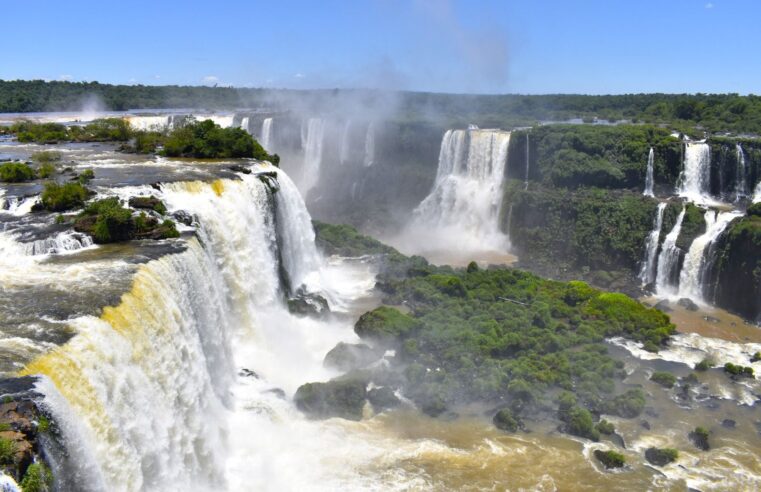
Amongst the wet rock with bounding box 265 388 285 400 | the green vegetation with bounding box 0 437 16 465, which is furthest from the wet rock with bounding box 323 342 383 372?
the green vegetation with bounding box 0 437 16 465

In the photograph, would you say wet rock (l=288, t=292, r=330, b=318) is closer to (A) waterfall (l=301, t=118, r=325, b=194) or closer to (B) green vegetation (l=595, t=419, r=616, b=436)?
(B) green vegetation (l=595, t=419, r=616, b=436)

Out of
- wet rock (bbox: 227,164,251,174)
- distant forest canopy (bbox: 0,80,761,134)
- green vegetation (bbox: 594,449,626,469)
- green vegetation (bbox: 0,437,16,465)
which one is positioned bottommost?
green vegetation (bbox: 594,449,626,469)

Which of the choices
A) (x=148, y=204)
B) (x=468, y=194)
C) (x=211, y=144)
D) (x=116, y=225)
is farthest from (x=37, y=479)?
(x=468, y=194)

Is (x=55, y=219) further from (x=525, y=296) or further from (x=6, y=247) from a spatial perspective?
(x=525, y=296)

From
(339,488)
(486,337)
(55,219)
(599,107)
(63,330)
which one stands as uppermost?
(599,107)

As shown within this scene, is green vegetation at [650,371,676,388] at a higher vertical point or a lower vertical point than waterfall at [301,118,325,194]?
lower

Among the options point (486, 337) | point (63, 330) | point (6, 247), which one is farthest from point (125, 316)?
point (486, 337)

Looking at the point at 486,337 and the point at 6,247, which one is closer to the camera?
the point at 6,247
